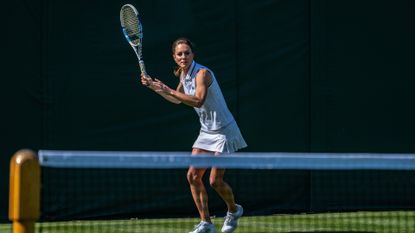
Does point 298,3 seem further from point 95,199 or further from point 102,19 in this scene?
point 95,199

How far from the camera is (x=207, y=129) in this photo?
298 inches

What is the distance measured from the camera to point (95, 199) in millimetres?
8852

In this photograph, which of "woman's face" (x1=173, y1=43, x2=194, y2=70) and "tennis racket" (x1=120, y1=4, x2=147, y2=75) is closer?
"woman's face" (x1=173, y1=43, x2=194, y2=70)

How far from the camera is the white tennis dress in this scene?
7484mm

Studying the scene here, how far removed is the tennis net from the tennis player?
34cm

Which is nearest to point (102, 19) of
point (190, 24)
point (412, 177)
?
point (190, 24)

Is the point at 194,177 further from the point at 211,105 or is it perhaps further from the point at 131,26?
the point at 131,26

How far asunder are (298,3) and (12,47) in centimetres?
285

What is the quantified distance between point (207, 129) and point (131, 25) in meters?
1.05

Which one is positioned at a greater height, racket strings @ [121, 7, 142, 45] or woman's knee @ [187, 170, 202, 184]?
racket strings @ [121, 7, 142, 45]

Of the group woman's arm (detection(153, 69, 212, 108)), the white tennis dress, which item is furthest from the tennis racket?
woman's arm (detection(153, 69, 212, 108))

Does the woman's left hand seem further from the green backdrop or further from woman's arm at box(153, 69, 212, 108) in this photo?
the green backdrop

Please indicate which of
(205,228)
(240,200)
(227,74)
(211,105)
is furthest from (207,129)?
(240,200)

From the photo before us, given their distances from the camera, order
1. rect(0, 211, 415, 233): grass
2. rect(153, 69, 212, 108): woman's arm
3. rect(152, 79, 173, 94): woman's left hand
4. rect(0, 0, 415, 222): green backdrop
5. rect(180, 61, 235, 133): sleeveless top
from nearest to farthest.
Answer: rect(152, 79, 173, 94): woman's left hand → rect(153, 69, 212, 108): woman's arm → rect(180, 61, 235, 133): sleeveless top → rect(0, 211, 415, 233): grass → rect(0, 0, 415, 222): green backdrop
